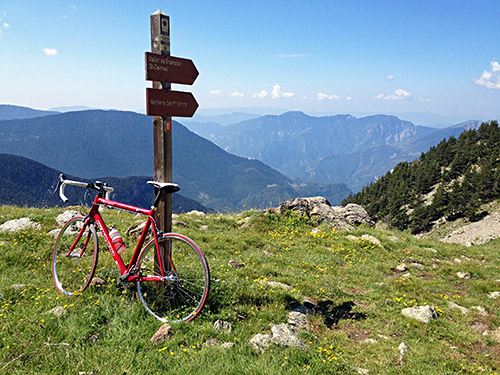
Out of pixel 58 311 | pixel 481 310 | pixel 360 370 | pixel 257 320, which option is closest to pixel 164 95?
pixel 58 311

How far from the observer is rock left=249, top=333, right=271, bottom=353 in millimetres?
4562

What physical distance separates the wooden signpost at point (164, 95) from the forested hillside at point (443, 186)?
68844 millimetres

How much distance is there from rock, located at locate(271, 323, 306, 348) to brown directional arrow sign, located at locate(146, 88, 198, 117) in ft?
13.1

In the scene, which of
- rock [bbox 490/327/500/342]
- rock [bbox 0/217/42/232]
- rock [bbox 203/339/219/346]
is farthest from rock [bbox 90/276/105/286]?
rock [bbox 490/327/500/342]

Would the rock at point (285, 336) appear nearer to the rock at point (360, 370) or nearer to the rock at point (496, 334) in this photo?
the rock at point (360, 370)

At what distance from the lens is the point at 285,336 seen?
15.8 ft

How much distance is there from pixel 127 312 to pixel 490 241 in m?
42.2

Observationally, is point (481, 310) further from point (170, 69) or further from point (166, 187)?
point (170, 69)

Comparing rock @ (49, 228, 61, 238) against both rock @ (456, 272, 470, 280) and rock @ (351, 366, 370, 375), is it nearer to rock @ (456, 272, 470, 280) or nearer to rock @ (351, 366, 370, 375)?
rock @ (351, 366, 370, 375)

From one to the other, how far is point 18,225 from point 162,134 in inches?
320

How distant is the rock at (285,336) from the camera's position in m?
4.67

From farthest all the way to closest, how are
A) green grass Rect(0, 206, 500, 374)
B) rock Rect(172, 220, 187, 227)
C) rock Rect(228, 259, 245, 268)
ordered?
1. rock Rect(172, 220, 187, 227)
2. rock Rect(228, 259, 245, 268)
3. green grass Rect(0, 206, 500, 374)

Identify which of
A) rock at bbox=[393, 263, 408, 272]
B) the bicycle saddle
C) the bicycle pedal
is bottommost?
rock at bbox=[393, 263, 408, 272]

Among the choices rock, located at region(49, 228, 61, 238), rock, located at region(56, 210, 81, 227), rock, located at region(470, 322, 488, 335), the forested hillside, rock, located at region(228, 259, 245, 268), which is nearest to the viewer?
rock, located at region(470, 322, 488, 335)
